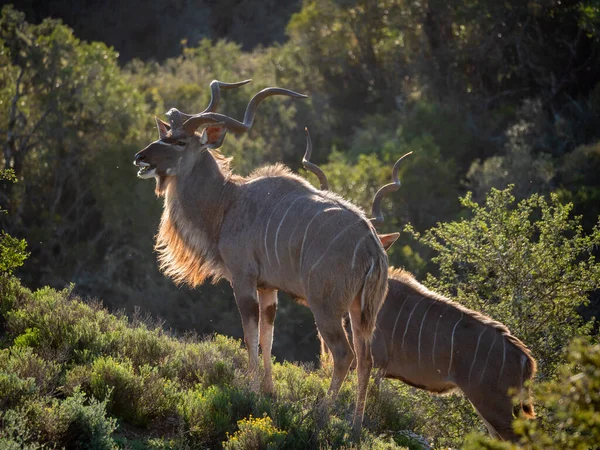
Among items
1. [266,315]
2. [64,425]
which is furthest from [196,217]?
[64,425]

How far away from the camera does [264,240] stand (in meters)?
7.05

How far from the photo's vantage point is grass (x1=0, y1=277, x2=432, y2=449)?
5305 millimetres

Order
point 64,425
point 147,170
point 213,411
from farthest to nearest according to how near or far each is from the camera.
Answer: point 147,170
point 213,411
point 64,425

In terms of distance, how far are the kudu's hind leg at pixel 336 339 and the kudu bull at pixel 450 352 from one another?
1.15 m

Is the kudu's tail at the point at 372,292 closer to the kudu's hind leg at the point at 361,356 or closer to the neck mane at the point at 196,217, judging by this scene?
the kudu's hind leg at the point at 361,356

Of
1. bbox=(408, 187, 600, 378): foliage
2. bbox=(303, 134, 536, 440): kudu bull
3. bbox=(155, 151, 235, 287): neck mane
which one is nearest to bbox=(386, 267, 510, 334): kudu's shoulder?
bbox=(303, 134, 536, 440): kudu bull

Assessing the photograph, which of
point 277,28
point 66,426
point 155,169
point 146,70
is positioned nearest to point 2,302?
point 155,169

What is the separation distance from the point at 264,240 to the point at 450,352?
1892 mm

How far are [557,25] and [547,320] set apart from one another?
62.9 ft

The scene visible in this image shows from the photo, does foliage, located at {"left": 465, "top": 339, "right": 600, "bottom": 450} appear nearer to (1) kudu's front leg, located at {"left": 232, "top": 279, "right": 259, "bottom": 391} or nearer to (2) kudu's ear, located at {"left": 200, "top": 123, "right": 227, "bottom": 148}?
(1) kudu's front leg, located at {"left": 232, "top": 279, "right": 259, "bottom": 391}

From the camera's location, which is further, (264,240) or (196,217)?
(196,217)

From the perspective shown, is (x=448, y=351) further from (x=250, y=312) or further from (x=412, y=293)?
(x=250, y=312)

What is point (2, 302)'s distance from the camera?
25.2ft

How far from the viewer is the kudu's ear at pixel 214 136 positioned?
7.83m
